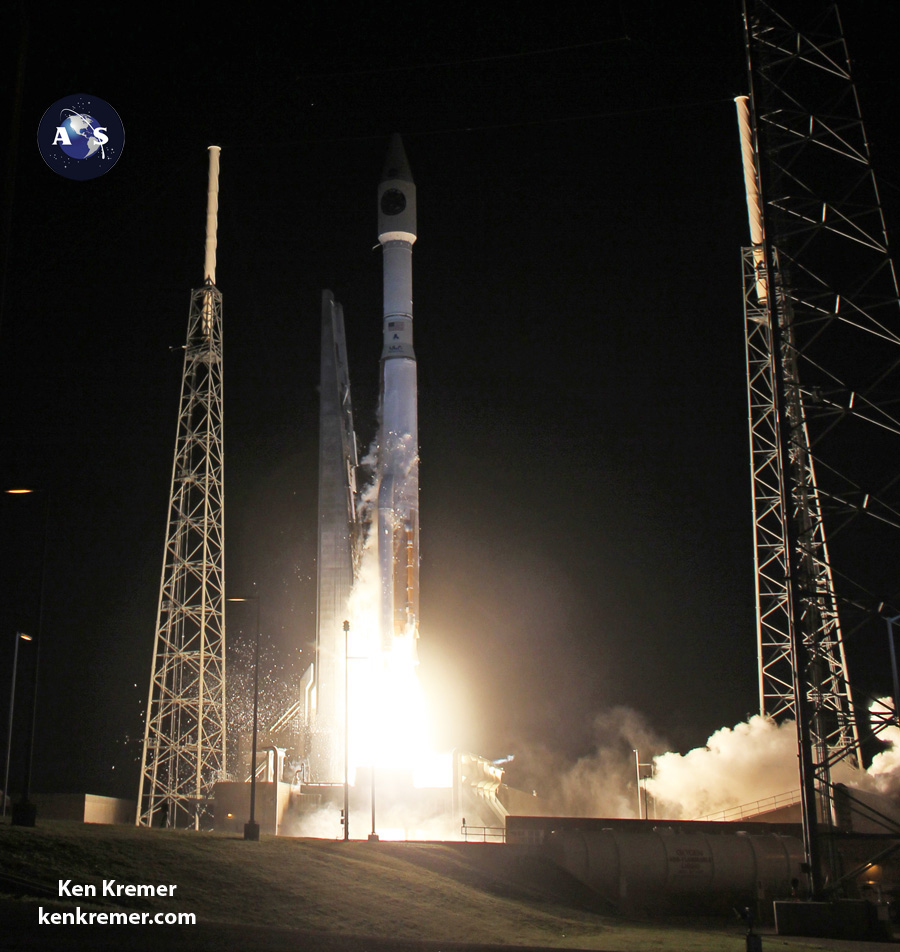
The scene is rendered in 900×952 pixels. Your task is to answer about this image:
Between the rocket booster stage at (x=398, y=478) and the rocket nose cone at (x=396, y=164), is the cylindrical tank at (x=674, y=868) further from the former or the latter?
the rocket nose cone at (x=396, y=164)

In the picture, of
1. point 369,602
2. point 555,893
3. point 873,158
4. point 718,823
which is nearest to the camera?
point 873,158

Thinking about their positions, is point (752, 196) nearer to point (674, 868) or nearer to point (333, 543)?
point (333, 543)

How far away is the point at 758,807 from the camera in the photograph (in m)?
47.3

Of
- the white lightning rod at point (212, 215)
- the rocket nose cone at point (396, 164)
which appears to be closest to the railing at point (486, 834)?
the white lightning rod at point (212, 215)

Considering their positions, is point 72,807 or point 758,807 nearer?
point 72,807

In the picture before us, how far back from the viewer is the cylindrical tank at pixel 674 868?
36438 millimetres

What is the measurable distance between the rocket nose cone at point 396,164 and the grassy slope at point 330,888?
3219 centimetres

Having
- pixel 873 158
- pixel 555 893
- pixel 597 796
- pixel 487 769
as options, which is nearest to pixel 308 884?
pixel 555 893

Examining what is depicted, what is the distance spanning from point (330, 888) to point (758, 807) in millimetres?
27700

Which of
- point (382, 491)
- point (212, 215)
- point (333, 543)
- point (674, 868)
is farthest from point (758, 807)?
point (212, 215)

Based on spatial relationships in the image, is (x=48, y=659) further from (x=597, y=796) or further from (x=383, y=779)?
(x=597, y=796)

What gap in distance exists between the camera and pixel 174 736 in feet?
142

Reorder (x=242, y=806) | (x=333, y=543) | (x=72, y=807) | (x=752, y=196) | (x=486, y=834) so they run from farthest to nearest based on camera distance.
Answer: (x=333, y=543) < (x=752, y=196) < (x=486, y=834) < (x=242, y=806) < (x=72, y=807)

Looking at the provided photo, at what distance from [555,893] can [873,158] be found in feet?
77.7
